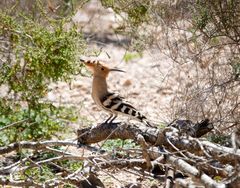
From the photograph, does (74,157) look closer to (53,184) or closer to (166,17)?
(53,184)

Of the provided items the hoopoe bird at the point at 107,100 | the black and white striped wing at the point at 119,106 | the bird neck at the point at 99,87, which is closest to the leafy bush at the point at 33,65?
the hoopoe bird at the point at 107,100

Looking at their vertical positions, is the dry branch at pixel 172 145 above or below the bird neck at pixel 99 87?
below

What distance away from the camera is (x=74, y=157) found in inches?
223

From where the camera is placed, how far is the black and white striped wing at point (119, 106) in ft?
20.8

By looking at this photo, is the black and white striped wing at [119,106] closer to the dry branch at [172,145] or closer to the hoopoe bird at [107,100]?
the hoopoe bird at [107,100]

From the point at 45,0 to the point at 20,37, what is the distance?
1060 mm

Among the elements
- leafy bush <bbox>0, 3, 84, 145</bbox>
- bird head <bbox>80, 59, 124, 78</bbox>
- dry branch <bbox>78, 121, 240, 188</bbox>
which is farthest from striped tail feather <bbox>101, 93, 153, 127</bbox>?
leafy bush <bbox>0, 3, 84, 145</bbox>

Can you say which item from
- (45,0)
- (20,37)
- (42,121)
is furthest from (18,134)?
(45,0)

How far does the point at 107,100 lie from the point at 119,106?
0.51 ft

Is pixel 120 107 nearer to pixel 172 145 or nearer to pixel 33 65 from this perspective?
pixel 172 145

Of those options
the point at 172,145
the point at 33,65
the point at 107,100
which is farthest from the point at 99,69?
the point at 172,145

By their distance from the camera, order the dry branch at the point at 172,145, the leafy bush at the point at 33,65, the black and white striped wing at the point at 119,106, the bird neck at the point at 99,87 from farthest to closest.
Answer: the leafy bush at the point at 33,65 < the bird neck at the point at 99,87 < the black and white striped wing at the point at 119,106 < the dry branch at the point at 172,145

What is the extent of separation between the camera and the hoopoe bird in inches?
250

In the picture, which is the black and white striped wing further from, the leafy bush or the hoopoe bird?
the leafy bush
